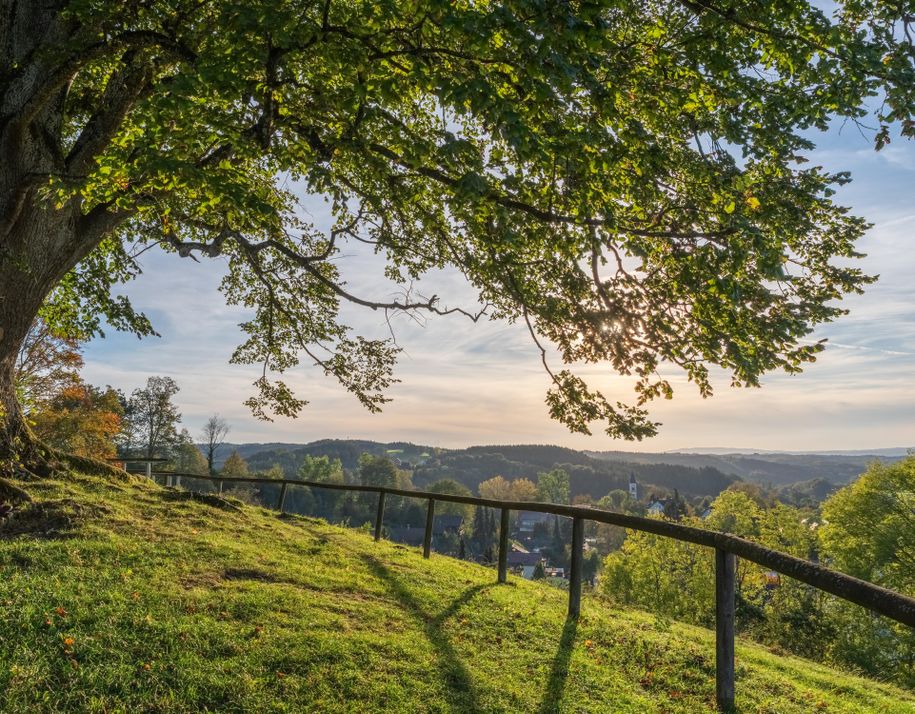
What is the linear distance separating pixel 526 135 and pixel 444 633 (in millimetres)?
4527

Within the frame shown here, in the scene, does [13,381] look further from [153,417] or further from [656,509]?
[656,509]

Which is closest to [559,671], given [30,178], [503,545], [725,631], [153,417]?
[725,631]

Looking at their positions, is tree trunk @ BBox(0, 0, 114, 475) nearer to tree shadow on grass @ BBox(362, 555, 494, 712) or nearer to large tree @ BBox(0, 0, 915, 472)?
large tree @ BBox(0, 0, 915, 472)

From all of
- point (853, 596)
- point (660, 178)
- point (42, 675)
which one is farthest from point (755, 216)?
point (42, 675)

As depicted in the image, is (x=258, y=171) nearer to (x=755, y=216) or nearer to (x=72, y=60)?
(x=72, y=60)

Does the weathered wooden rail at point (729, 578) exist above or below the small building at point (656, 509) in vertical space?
above

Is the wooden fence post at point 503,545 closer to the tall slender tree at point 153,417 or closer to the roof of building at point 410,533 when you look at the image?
the tall slender tree at point 153,417

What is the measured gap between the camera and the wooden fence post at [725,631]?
13.8 ft

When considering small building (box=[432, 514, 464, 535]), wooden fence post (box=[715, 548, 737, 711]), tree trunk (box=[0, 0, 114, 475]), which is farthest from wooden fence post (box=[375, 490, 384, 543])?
small building (box=[432, 514, 464, 535])

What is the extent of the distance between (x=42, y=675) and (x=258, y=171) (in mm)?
9054

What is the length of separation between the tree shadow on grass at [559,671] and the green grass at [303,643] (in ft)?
0.05

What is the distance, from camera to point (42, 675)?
3.62 meters

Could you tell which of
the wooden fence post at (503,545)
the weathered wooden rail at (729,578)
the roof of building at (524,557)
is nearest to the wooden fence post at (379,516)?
the wooden fence post at (503,545)

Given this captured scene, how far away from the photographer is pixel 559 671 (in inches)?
182
